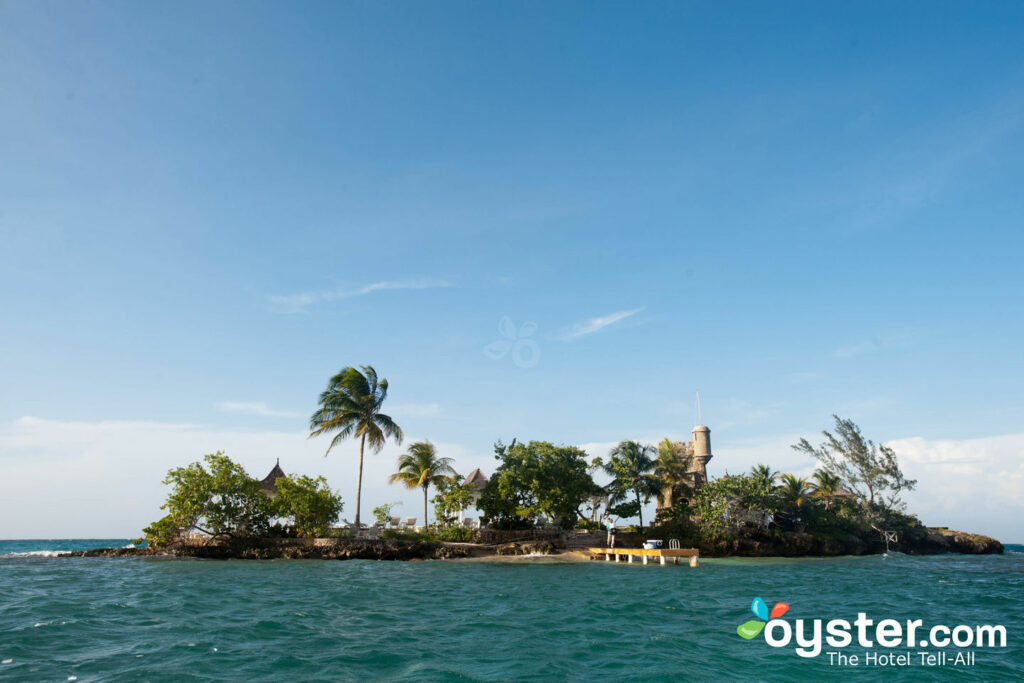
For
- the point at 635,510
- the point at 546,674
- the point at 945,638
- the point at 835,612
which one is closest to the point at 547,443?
the point at 635,510

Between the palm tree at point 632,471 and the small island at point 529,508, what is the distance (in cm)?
9

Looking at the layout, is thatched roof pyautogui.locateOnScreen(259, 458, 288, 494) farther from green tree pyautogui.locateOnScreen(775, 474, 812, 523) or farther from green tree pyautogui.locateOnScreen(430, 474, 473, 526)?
green tree pyautogui.locateOnScreen(775, 474, 812, 523)

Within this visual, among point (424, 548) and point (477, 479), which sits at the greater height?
point (477, 479)

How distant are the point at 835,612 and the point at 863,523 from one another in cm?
4314

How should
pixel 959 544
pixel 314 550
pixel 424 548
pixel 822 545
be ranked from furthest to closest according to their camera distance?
1. pixel 959 544
2. pixel 822 545
3. pixel 424 548
4. pixel 314 550

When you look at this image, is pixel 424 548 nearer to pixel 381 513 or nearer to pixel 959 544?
pixel 381 513

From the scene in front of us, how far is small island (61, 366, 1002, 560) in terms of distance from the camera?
121 ft

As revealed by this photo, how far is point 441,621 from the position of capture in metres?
14.9

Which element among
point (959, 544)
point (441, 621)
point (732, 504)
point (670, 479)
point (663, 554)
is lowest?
point (959, 544)

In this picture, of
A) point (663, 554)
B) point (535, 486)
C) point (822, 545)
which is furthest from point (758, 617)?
point (822, 545)

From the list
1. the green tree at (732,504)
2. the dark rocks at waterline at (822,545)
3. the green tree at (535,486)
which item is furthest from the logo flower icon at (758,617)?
the dark rocks at waterline at (822,545)

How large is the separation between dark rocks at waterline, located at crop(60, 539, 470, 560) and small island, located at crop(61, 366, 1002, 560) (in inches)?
2.6

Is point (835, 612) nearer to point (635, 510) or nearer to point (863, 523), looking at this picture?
point (635, 510)

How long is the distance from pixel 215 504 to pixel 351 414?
→ 1069 centimetres
